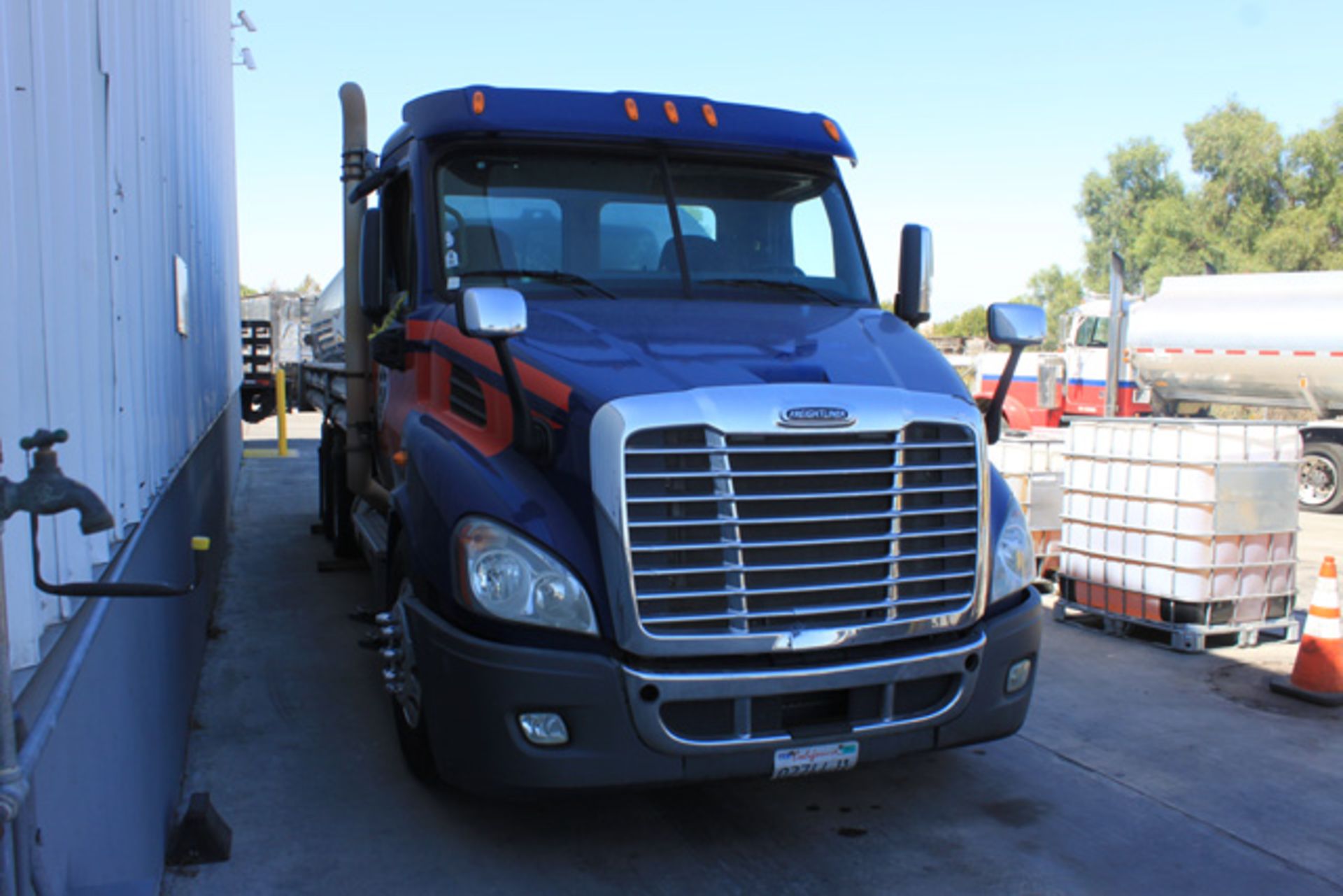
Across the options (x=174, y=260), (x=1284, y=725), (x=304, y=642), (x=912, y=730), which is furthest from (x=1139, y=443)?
(x=174, y=260)

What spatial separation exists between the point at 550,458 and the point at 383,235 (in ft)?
7.52

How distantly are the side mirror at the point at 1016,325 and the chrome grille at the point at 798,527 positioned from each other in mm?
880

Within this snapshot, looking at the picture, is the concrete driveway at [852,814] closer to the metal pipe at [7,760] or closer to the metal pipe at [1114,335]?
the metal pipe at [7,760]

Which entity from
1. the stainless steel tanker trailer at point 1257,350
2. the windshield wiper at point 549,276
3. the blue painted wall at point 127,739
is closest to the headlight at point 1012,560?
the windshield wiper at point 549,276

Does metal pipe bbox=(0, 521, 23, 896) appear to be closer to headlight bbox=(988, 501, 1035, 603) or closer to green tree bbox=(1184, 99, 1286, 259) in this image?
headlight bbox=(988, 501, 1035, 603)

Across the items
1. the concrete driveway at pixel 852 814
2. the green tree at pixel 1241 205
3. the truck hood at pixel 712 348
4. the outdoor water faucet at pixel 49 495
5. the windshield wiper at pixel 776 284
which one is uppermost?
the green tree at pixel 1241 205

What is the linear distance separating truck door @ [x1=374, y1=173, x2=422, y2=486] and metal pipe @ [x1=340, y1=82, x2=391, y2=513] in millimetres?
753

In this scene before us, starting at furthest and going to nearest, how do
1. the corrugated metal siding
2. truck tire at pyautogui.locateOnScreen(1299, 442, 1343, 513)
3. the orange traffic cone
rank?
truck tire at pyautogui.locateOnScreen(1299, 442, 1343, 513) < the orange traffic cone < the corrugated metal siding

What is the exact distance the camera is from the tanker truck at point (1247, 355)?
14.6 meters

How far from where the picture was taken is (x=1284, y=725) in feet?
17.9

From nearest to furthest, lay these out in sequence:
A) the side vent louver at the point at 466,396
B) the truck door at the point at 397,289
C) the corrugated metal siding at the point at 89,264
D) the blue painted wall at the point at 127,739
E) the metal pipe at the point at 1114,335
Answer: the blue painted wall at the point at 127,739 → the corrugated metal siding at the point at 89,264 → the side vent louver at the point at 466,396 → the truck door at the point at 397,289 → the metal pipe at the point at 1114,335

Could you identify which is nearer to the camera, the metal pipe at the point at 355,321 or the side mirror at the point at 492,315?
the side mirror at the point at 492,315

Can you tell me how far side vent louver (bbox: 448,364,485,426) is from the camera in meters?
4.21

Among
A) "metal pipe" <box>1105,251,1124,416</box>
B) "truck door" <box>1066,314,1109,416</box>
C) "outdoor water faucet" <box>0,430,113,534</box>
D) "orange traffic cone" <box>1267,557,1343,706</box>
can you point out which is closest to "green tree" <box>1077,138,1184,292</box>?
"truck door" <box>1066,314,1109,416</box>
